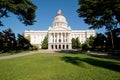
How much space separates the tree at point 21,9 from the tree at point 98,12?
9805mm

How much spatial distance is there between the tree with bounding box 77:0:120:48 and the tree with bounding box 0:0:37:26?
981 cm

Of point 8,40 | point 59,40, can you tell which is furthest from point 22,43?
point 59,40

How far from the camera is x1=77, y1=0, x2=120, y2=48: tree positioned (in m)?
21.1

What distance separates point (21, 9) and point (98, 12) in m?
13.0

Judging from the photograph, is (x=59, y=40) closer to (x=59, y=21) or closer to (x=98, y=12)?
(x=59, y=21)

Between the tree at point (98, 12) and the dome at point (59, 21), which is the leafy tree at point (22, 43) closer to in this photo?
the tree at point (98, 12)

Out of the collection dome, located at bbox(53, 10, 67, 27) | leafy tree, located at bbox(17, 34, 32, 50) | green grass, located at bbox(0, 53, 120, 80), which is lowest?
green grass, located at bbox(0, 53, 120, 80)

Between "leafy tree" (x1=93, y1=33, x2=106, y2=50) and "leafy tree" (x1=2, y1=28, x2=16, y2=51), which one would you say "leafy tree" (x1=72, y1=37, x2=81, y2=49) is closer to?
"leafy tree" (x1=93, y1=33, x2=106, y2=50)

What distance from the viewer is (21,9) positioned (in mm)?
24219

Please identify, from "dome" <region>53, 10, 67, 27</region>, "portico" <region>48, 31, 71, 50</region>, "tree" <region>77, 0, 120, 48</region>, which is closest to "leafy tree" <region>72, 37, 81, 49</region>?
"portico" <region>48, 31, 71, 50</region>

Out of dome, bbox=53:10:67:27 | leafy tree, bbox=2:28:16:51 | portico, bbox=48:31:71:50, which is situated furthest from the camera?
dome, bbox=53:10:67:27

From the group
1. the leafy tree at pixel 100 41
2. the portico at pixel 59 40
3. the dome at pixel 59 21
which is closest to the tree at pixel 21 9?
the leafy tree at pixel 100 41

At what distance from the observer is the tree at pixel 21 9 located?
22.1 m

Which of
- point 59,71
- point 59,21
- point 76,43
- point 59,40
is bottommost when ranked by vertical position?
point 59,71
